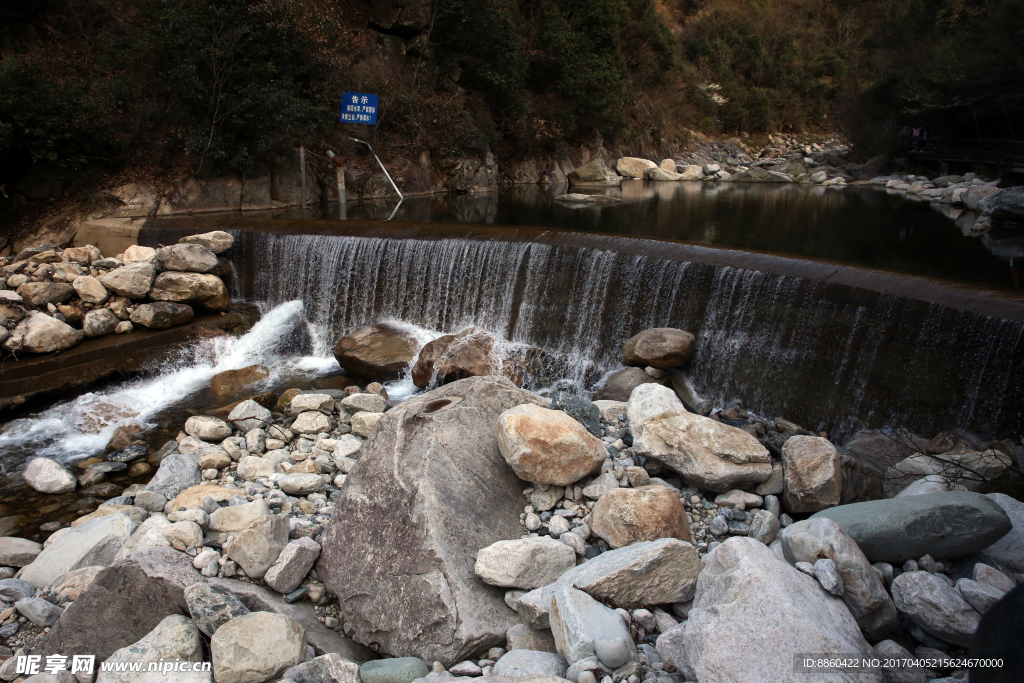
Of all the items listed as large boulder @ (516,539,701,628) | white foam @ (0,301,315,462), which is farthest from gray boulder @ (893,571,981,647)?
white foam @ (0,301,315,462)

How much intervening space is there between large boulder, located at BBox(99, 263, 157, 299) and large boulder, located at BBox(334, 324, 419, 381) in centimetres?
266

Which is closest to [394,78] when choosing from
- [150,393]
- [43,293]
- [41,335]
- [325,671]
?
[43,293]

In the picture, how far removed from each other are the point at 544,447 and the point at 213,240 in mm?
7569

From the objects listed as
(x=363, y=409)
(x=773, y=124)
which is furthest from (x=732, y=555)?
(x=773, y=124)

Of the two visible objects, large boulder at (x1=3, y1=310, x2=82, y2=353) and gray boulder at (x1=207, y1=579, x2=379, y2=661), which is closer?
gray boulder at (x1=207, y1=579, x2=379, y2=661)

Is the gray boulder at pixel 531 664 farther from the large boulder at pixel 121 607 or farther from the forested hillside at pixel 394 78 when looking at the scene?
the forested hillside at pixel 394 78

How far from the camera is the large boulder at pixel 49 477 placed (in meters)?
5.31

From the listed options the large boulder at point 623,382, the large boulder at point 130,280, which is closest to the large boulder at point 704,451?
the large boulder at point 623,382

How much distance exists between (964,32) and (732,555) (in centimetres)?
2479

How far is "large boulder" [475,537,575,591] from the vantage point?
3297 mm

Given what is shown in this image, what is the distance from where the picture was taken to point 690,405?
6629 mm

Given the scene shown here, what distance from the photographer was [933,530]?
10.2ft

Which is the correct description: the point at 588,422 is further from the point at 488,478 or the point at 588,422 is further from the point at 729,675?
the point at 729,675

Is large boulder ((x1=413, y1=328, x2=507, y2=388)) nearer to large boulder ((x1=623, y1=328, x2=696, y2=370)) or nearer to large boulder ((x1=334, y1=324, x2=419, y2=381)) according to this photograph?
large boulder ((x1=334, y1=324, x2=419, y2=381))
